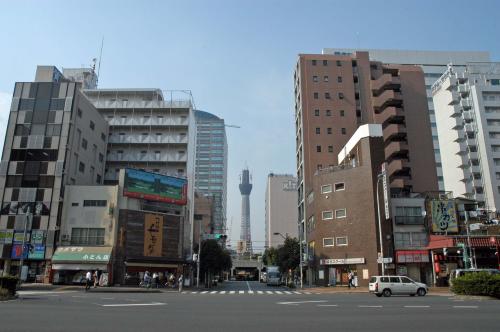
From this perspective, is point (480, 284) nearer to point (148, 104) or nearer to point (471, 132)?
point (148, 104)

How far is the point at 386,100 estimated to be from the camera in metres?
80.2

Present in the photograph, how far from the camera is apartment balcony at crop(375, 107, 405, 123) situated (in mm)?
78250

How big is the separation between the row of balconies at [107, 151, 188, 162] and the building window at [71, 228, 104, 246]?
2240 centimetres

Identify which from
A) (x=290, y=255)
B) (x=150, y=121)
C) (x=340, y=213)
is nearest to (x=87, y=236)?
(x=150, y=121)

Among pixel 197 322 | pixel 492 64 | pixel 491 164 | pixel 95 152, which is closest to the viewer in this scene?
pixel 197 322

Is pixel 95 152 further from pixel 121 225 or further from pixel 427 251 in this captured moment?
pixel 427 251

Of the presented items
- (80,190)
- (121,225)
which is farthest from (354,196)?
(80,190)

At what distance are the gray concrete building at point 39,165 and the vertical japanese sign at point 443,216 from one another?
4820 centimetres

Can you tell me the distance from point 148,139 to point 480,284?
57.7 m

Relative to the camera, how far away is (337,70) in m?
84.7

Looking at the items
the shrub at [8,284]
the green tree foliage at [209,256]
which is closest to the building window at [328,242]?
the green tree foliage at [209,256]

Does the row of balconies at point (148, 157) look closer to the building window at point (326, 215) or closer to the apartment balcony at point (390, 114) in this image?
the building window at point (326, 215)

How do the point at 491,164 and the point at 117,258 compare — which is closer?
the point at 117,258

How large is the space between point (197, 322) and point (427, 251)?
4818 centimetres
